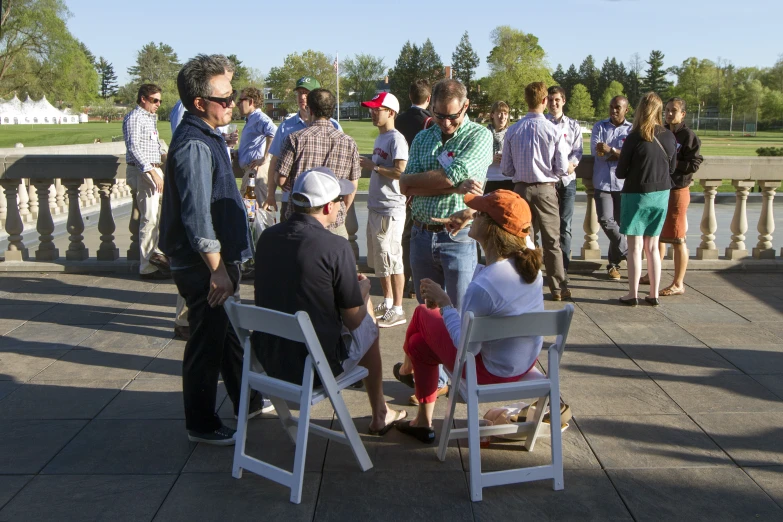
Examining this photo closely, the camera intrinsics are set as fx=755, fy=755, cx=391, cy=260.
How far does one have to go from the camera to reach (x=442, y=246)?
4.83 meters

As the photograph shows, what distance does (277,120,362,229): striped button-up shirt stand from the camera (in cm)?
585

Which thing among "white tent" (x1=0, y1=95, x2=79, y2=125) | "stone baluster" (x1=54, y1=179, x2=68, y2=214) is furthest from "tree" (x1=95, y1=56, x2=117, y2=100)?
"stone baluster" (x1=54, y1=179, x2=68, y2=214)

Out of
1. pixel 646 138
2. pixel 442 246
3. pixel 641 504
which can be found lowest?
pixel 641 504

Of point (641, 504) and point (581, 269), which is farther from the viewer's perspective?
point (581, 269)

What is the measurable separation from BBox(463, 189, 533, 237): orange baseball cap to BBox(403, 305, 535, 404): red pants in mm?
634

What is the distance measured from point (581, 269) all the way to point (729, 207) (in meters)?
10.3

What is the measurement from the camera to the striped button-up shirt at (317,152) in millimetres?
5848

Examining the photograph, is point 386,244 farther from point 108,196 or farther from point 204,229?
point 108,196

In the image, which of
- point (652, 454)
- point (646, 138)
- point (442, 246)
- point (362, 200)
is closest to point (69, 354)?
point (442, 246)

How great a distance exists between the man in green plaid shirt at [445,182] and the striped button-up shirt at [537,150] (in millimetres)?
2204

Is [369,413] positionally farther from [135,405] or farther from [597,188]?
[597,188]

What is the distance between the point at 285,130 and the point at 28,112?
9617 cm

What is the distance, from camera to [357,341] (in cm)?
391

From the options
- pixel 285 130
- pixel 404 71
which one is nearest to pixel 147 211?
pixel 285 130
